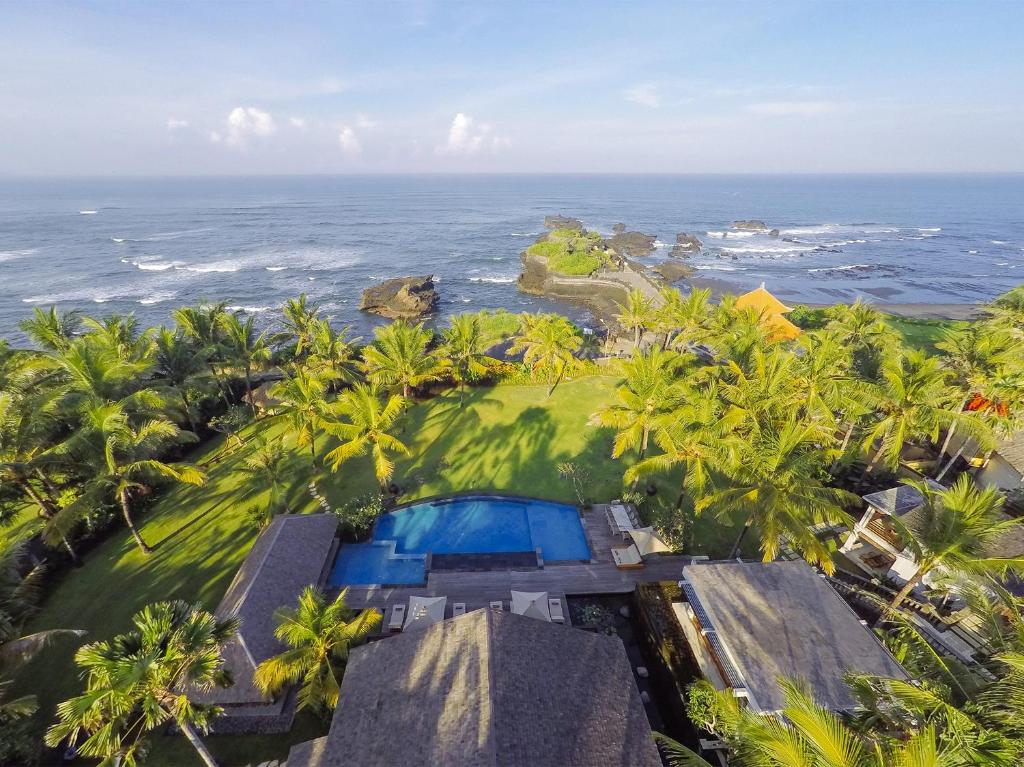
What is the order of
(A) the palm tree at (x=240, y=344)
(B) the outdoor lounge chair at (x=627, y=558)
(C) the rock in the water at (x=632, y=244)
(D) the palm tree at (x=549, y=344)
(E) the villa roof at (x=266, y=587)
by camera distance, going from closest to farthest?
(E) the villa roof at (x=266, y=587), (B) the outdoor lounge chair at (x=627, y=558), (A) the palm tree at (x=240, y=344), (D) the palm tree at (x=549, y=344), (C) the rock in the water at (x=632, y=244)

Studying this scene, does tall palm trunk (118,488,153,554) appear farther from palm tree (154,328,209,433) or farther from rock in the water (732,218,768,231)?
rock in the water (732,218,768,231)

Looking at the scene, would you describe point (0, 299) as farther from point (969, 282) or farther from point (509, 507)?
point (969, 282)

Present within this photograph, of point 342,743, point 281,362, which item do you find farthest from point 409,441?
point 342,743

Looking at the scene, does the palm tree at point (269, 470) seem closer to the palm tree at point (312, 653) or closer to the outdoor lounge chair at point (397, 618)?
the outdoor lounge chair at point (397, 618)

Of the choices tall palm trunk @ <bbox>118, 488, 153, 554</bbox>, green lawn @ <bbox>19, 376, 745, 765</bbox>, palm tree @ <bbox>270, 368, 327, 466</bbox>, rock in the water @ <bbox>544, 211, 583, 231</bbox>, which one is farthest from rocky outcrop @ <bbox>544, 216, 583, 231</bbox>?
tall palm trunk @ <bbox>118, 488, 153, 554</bbox>

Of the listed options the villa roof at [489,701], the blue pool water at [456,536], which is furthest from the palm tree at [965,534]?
the blue pool water at [456,536]

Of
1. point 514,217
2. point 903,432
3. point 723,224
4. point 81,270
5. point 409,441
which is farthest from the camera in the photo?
point 514,217
